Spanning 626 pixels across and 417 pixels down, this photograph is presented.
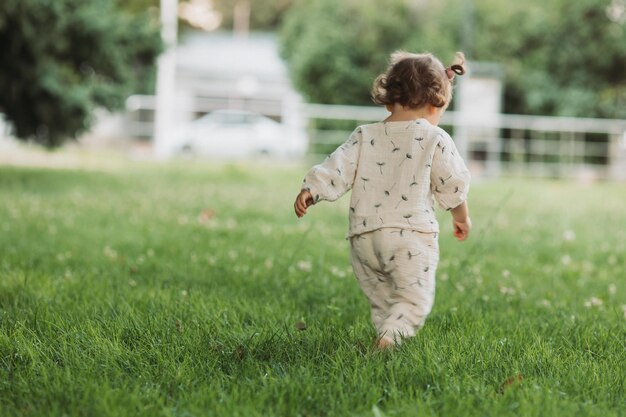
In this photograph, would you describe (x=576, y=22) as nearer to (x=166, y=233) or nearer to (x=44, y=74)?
(x=44, y=74)

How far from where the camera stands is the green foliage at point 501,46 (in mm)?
25078

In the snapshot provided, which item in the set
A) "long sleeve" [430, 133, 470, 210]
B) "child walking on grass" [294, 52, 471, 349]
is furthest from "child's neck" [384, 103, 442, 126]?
"long sleeve" [430, 133, 470, 210]

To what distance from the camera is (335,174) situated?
3545 mm

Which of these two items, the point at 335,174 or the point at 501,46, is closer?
the point at 335,174

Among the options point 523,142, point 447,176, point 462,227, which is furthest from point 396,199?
point 523,142

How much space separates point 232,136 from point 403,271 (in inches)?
993

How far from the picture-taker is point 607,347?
361cm

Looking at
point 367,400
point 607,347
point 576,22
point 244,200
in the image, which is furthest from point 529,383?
point 576,22

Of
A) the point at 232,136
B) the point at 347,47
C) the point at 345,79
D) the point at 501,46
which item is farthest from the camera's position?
the point at 232,136

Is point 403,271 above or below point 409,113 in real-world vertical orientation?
below

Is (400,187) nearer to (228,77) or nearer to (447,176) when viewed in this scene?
(447,176)

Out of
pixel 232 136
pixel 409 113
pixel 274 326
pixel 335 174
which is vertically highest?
pixel 409 113

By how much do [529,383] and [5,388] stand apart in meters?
1.78

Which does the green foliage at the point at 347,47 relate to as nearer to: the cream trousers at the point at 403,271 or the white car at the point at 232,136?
the white car at the point at 232,136
